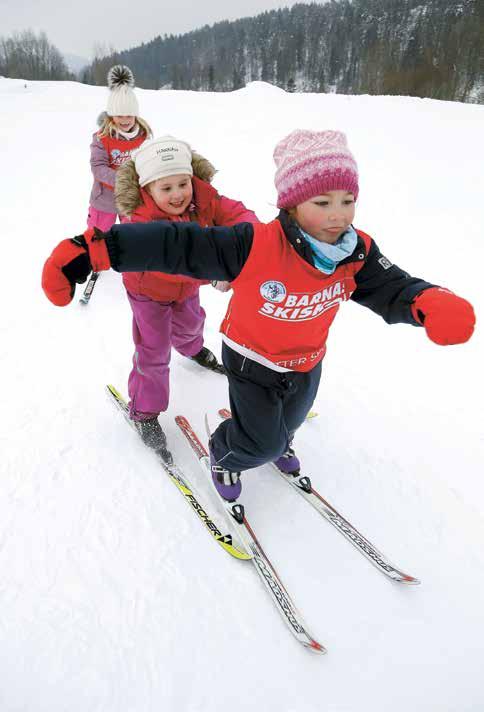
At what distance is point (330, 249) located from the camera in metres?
1.45

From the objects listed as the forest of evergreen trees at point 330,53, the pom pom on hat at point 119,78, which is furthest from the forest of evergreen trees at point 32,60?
the pom pom on hat at point 119,78

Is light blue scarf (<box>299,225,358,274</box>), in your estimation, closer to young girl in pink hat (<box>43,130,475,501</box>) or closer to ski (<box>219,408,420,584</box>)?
young girl in pink hat (<box>43,130,475,501</box>)

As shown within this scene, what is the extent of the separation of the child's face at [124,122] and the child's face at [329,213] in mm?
3168

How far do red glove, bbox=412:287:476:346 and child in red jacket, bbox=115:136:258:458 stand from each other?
3.45ft

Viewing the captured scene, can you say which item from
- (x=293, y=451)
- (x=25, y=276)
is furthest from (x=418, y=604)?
(x=25, y=276)

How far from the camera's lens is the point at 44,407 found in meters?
2.78

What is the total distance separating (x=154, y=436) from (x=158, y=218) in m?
1.29

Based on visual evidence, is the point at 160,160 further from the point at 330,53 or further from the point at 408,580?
the point at 330,53

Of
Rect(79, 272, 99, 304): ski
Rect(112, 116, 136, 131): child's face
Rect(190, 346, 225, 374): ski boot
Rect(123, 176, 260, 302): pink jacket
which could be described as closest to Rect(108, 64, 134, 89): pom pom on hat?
Rect(112, 116, 136, 131): child's face

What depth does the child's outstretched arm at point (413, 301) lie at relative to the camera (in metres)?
1.40

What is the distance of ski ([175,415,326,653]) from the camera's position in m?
1.66

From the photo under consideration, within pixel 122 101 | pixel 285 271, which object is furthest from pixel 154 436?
pixel 122 101

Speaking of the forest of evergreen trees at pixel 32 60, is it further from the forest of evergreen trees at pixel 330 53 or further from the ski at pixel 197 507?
the ski at pixel 197 507

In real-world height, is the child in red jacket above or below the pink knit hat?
below
